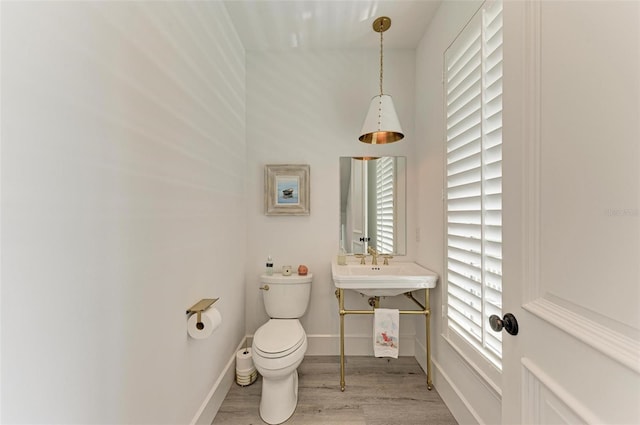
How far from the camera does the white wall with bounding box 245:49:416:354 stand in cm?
230

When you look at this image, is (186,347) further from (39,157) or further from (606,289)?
(606,289)

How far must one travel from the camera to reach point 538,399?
2.11 feet

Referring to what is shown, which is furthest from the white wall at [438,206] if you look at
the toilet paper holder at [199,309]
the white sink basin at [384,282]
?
the toilet paper holder at [199,309]

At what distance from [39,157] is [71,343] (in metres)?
0.49

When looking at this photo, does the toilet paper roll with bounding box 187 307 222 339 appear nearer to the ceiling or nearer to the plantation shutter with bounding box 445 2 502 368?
the plantation shutter with bounding box 445 2 502 368

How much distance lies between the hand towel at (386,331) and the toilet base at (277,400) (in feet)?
2.07

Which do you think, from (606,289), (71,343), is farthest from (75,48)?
(606,289)

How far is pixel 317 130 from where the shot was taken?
7.57ft

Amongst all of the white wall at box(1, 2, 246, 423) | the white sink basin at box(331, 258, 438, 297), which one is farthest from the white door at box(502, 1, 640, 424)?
the white wall at box(1, 2, 246, 423)

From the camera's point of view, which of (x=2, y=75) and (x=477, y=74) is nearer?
(x=2, y=75)

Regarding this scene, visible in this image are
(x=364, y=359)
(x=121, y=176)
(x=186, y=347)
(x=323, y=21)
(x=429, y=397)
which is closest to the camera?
(x=121, y=176)

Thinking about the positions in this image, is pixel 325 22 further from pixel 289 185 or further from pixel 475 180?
pixel 475 180

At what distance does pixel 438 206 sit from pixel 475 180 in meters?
0.49

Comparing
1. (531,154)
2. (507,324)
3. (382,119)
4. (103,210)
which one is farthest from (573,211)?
(382,119)
